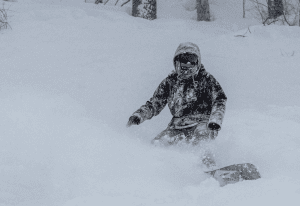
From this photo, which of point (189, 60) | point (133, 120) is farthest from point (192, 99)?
point (133, 120)

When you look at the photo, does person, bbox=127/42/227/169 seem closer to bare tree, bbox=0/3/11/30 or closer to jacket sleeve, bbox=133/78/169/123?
jacket sleeve, bbox=133/78/169/123

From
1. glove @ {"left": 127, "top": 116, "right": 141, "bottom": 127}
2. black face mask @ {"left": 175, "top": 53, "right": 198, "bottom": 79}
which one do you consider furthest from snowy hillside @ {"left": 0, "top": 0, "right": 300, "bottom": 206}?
black face mask @ {"left": 175, "top": 53, "right": 198, "bottom": 79}

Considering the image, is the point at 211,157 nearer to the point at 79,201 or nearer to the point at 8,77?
the point at 79,201

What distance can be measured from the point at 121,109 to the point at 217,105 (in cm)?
161

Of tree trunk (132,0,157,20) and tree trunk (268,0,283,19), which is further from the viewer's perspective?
tree trunk (268,0,283,19)

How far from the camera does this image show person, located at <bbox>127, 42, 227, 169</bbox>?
352 centimetres

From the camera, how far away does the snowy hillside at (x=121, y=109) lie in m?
2.54

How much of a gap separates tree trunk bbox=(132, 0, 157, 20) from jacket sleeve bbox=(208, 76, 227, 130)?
473 cm

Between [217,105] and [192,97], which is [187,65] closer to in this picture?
[192,97]

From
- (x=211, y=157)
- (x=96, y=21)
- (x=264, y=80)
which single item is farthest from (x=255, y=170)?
(x=96, y=21)

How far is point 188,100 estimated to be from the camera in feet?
12.0

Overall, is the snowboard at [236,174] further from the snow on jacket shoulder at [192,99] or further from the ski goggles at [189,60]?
the ski goggles at [189,60]

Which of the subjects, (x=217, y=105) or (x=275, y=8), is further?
(x=275, y=8)

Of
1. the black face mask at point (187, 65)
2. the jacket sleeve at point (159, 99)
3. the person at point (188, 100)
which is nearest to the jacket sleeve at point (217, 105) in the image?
the person at point (188, 100)
